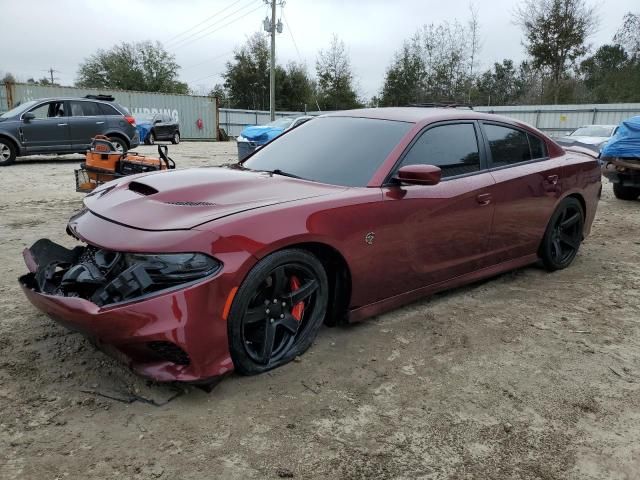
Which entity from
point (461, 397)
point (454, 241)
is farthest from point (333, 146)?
point (461, 397)

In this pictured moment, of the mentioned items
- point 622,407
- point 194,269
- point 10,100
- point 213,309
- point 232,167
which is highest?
point 10,100

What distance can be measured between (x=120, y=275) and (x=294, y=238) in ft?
2.94

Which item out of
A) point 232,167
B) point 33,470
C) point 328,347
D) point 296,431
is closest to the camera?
point 33,470

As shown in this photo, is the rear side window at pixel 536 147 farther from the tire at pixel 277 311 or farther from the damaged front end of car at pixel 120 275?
the damaged front end of car at pixel 120 275

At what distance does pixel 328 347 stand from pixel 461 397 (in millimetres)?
882

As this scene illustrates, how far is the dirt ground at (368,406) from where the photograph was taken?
2145mm

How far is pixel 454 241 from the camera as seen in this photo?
145 inches

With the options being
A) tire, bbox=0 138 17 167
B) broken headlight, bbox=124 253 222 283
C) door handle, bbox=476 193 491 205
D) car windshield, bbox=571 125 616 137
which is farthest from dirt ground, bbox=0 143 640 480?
car windshield, bbox=571 125 616 137

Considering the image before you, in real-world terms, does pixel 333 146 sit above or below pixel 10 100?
below

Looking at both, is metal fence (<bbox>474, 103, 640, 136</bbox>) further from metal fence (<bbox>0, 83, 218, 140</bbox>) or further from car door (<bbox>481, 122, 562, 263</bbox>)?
car door (<bbox>481, 122, 562, 263</bbox>)

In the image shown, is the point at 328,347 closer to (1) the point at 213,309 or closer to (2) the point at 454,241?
(1) the point at 213,309

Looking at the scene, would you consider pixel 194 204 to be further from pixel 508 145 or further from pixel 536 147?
pixel 536 147

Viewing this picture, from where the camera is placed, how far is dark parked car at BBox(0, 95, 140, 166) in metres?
12.0

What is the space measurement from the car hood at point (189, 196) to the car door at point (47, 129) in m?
10.5
